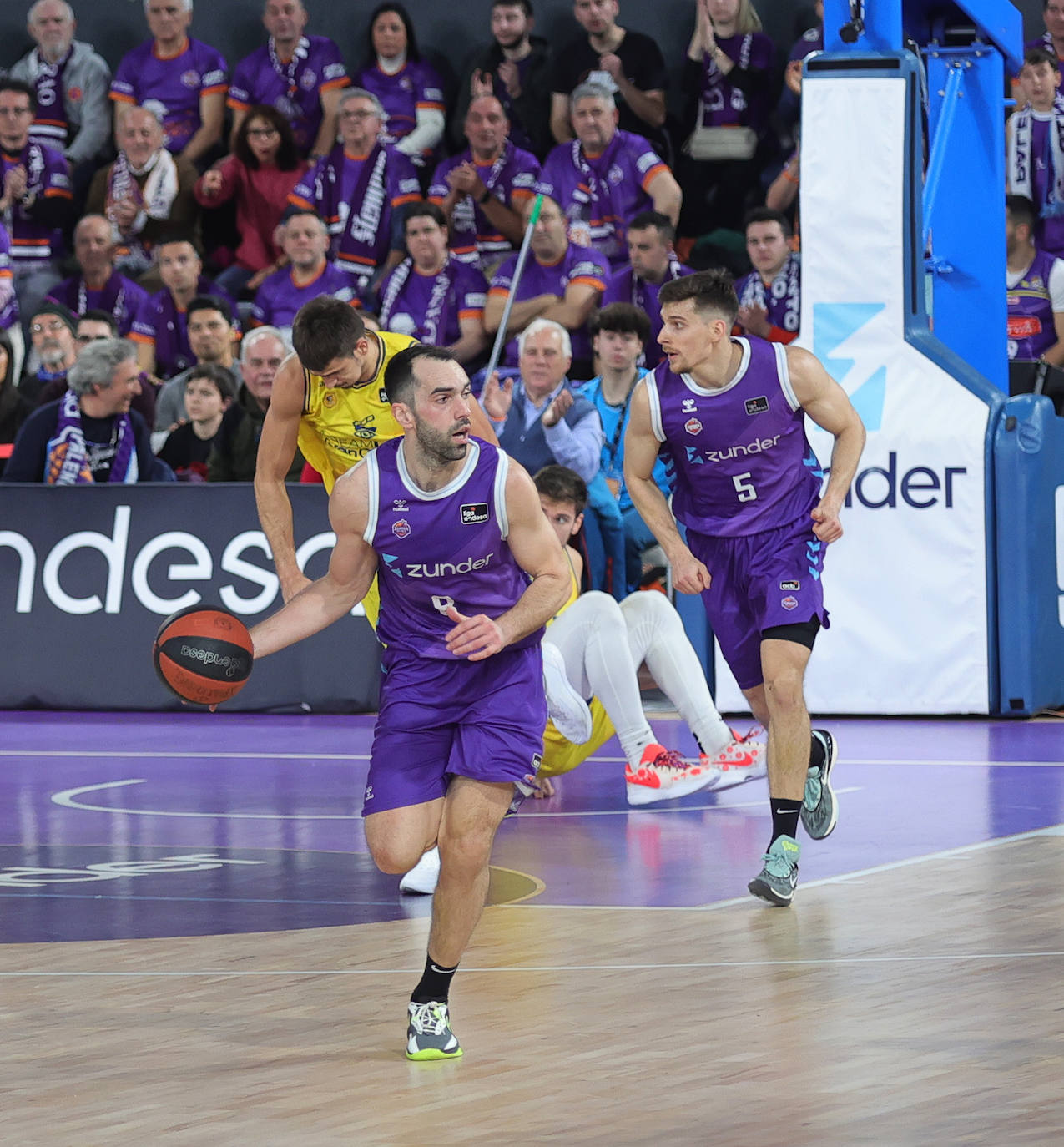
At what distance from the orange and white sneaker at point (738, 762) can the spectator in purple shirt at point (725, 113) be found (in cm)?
736

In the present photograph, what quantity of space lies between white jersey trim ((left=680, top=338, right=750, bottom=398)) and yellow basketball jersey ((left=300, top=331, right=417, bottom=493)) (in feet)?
3.39

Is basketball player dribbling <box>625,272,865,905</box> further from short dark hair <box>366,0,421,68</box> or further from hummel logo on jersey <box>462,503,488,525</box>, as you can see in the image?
short dark hair <box>366,0,421,68</box>

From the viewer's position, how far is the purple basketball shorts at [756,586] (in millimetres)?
7246

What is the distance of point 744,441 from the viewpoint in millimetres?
7375

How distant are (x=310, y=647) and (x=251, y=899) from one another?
201 inches

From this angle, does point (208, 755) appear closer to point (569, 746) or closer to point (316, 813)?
point (316, 813)

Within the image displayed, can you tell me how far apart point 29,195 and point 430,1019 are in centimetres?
1310

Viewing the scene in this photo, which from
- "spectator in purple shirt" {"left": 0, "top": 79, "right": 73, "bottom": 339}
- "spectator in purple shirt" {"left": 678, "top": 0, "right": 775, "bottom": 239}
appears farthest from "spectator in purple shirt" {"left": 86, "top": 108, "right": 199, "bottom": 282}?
"spectator in purple shirt" {"left": 678, "top": 0, "right": 775, "bottom": 239}

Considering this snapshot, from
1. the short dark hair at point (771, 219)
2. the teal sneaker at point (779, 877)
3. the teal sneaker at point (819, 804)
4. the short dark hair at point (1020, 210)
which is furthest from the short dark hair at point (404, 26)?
the teal sneaker at point (779, 877)

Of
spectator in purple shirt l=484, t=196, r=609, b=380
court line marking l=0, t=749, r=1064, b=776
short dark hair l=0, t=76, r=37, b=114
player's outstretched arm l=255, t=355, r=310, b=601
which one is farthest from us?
short dark hair l=0, t=76, r=37, b=114

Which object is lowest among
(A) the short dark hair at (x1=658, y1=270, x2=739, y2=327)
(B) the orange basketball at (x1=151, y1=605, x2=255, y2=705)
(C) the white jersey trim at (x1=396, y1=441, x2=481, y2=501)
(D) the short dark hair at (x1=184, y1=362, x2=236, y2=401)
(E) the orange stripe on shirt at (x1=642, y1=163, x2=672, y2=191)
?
(B) the orange basketball at (x1=151, y1=605, x2=255, y2=705)

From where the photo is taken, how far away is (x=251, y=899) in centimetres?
691

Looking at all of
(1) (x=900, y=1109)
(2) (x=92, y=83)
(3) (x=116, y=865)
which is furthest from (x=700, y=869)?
(2) (x=92, y=83)

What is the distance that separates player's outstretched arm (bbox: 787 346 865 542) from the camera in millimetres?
7379
